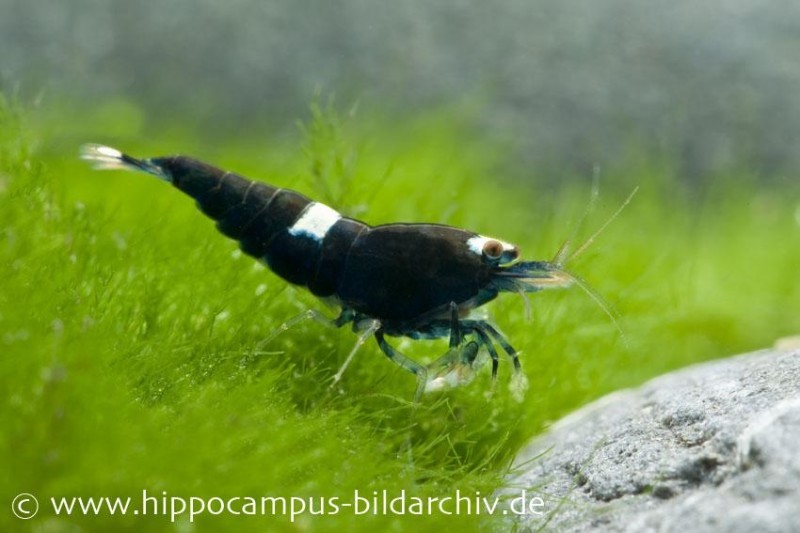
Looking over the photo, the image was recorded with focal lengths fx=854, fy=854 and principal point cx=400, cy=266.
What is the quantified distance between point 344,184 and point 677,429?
2045 millimetres

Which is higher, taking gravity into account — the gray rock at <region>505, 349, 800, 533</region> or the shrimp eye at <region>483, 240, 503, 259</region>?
the shrimp eye at <region>483, 240, 503, 259</region>

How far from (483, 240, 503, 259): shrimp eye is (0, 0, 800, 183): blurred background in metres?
5.26

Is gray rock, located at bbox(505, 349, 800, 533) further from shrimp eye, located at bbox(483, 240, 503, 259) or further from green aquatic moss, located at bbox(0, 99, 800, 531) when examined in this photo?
shrimp eye, located at bbox(483, 240, 503, 259)

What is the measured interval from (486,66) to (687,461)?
7.23m

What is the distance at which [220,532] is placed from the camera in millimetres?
2229

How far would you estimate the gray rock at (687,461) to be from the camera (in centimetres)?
212

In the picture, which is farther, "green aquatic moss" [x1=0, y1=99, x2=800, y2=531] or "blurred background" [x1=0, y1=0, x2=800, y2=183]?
"blurred background" [x1=0, y1=0, x2=800, y2=183]

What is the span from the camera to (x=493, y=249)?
10.5 feet

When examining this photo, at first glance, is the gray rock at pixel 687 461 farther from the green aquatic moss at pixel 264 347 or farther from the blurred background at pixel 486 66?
the blurred background at pixel 486 66

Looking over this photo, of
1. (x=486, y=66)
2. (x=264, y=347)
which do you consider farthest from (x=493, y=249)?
(x=486, y=66)

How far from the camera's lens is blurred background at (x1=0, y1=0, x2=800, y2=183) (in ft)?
29.0

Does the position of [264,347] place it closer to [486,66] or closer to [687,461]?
[687,461]

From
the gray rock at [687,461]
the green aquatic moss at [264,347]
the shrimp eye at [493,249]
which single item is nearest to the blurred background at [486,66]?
the green aquatic moss at [264,347]

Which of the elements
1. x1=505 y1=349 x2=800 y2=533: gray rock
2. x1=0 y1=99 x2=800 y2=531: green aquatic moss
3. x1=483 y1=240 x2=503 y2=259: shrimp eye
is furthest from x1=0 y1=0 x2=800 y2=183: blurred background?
x1=505 y1=349 x2=800 y2=533: gray rock
